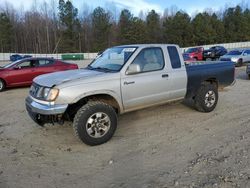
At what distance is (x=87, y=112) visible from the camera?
5.57 meters

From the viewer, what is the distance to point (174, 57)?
23.1 feet

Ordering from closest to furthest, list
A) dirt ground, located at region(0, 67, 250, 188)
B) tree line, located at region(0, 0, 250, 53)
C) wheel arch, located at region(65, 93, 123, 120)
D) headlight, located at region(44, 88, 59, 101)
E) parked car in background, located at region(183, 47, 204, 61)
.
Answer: dirt ground, located at region(0, 67, 250, 188) < headlight, located at region(44, 88, 59, 101) < wheel arch, located at region(65, 93, 123, 120) < parked car in background, located at region(183, 47, 204, 61) < tree line, located at region(0, 0, 250, 53)

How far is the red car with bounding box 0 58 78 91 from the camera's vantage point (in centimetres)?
1337

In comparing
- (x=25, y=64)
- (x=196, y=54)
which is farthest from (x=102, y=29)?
(x=25, y=64)

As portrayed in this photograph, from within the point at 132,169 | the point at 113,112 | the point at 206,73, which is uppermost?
the point at 206,73

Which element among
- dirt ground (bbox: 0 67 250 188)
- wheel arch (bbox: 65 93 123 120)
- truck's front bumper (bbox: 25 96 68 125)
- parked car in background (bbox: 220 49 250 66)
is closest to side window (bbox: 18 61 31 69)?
dirt ground (bbox: 0 67 250 188)

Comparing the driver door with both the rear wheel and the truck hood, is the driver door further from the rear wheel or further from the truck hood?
the rear wheel

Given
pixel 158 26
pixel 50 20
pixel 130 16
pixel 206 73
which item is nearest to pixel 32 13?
pixel 50 20

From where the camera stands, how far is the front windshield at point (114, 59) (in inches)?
249

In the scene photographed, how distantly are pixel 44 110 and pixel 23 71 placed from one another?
8.73 metres

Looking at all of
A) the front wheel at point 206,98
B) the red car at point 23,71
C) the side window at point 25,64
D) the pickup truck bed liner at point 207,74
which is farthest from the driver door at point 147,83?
the side window at point 25,64

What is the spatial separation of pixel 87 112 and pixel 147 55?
6.37 ft

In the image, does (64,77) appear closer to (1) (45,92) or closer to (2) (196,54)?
(1) (45,92)

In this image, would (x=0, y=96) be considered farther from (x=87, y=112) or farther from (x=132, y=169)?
(x=132, y=169)
